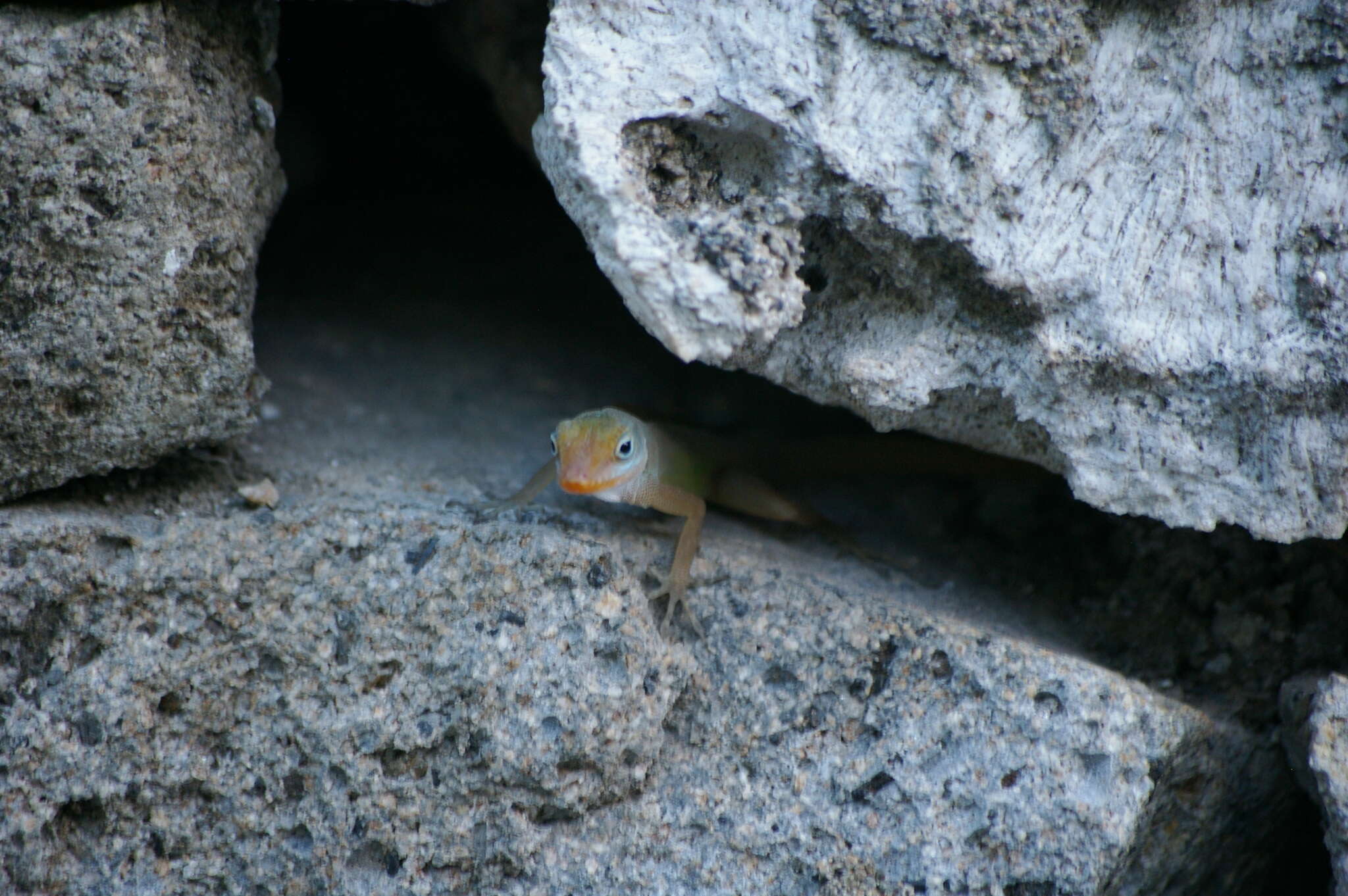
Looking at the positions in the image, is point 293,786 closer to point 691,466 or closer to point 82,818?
point 82,818

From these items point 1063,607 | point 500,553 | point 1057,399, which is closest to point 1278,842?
point 1063,607

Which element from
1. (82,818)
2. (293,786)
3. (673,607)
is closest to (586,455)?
(673,607)

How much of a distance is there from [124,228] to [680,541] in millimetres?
1490

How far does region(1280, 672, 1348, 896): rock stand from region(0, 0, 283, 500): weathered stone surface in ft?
8.66

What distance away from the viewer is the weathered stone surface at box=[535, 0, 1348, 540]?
76.4 inches

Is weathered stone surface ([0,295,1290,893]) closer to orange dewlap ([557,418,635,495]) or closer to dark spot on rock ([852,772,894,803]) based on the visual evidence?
dark spot on rock ([852,772,894,803])

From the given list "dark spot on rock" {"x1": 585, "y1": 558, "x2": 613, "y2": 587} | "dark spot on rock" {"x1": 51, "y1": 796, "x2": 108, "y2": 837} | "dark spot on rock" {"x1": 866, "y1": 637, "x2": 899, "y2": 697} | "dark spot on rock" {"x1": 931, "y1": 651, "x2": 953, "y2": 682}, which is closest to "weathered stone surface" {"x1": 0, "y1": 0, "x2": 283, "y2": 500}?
"dark spot on rock" {"x1": 51, "y1": 796, "x2": 108, "y2": 837}

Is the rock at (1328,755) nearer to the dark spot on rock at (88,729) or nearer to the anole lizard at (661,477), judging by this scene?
the anole lizard at (661,477)

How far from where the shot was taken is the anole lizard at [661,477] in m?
2.36

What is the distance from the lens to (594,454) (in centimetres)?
238

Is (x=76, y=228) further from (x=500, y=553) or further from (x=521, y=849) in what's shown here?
(x=521, y=849)

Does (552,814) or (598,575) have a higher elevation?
(598,575)

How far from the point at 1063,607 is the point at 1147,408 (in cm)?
87

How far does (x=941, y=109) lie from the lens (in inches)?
78.2
